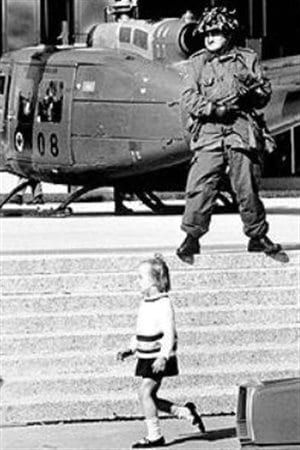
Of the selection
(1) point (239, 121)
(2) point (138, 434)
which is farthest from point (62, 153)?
(2) point (138, 434)

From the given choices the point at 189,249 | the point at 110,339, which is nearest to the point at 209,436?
the point at 110,339

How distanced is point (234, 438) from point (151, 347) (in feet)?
3.78

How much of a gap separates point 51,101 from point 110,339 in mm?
12413

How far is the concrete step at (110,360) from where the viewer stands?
12984mm

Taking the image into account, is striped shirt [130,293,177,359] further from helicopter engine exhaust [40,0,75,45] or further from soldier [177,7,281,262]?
helicopter engine exhaust [40,0,75,45]

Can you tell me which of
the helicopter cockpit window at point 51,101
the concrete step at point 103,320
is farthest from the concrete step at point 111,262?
the helicopter cockpit window at point 51,101

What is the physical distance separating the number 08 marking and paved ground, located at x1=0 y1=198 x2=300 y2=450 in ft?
3.53

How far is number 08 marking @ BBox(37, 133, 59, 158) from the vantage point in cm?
2530

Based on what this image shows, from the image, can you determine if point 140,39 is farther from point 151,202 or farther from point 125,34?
point 151,202

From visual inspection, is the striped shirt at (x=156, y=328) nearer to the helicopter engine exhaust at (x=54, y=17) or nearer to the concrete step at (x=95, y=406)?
the concrete step at (x=95, y=406)

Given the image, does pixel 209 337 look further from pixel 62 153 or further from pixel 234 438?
pixel 62 153

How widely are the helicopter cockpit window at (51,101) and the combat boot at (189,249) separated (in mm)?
11449

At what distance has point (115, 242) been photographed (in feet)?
56.5

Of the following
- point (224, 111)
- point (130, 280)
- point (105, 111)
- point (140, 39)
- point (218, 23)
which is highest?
point (218, 23)
